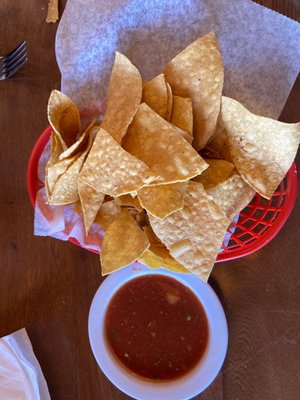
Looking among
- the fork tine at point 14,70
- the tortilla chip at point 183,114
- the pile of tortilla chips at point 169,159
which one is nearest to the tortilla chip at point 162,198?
the pile of tortilla chips at point 169,159

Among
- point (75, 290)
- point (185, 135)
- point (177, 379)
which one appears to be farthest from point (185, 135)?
point (177, 379)

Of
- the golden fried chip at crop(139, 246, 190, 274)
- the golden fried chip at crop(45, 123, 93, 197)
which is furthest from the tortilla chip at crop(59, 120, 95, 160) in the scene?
the golden fried chip at crop(139, 246, 190, 274)

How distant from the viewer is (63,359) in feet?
A: 3.72

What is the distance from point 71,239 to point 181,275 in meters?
0.27

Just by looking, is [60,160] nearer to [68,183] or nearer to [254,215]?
[68,183]

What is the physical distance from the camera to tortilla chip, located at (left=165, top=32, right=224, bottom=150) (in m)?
0.92

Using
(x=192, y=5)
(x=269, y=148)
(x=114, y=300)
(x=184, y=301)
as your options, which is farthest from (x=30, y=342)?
(x=192, y=5)

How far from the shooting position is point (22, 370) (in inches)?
44.5

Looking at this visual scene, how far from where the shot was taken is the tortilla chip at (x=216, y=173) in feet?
3.12

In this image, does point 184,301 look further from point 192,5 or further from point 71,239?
point 192,5

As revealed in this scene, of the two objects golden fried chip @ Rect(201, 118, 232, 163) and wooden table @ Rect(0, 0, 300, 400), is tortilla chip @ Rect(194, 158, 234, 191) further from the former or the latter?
wooden table @ Rect(0, 0, 300, 400)

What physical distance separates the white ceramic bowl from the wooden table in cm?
3

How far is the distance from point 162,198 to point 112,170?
0.11 meters

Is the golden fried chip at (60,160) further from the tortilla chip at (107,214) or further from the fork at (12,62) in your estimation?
the fork at (12,62)
